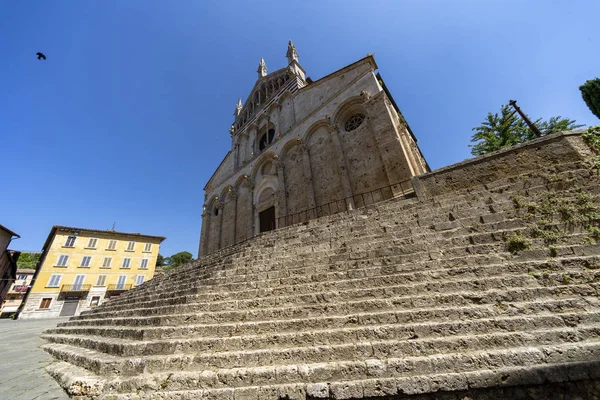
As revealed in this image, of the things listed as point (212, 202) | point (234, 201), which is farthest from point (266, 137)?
point (212, 202)

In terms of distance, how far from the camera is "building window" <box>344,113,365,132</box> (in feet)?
38.8

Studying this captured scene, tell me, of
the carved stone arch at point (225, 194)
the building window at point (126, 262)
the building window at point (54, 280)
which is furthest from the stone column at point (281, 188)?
the building window at point (54, 280)

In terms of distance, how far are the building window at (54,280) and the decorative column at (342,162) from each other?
91.1 ft

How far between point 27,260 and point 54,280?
32660mm

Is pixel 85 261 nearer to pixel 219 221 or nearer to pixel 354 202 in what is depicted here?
pixel 219 221

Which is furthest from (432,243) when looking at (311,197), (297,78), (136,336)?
(297,78)

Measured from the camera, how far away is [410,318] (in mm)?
2818

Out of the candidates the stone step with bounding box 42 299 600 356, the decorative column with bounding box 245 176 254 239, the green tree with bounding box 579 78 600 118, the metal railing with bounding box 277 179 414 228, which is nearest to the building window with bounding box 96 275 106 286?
the decorative column with bounding box 245 176 254 239

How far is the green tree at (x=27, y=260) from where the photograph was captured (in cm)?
3820

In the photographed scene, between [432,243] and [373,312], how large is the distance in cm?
186

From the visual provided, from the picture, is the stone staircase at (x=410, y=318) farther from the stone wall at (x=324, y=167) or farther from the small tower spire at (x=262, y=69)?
the small tower spire at (x=262, y=69)

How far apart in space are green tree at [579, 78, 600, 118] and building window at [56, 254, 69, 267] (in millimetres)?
46053

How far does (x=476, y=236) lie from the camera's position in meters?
3.85

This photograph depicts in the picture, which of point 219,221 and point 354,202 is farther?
point 219,221
